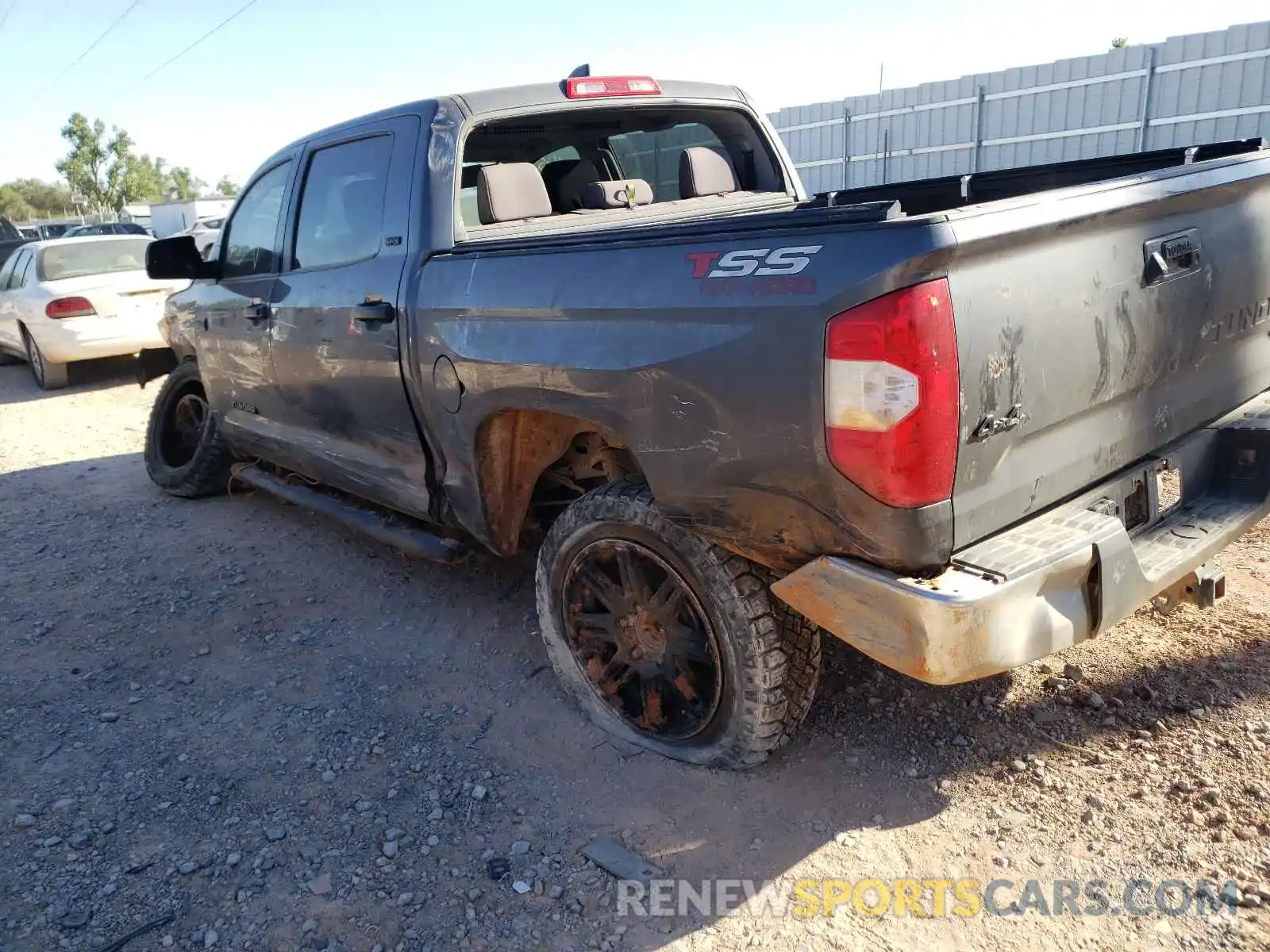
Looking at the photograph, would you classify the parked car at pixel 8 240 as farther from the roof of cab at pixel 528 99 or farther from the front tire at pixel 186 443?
the roof of cab at pixel 528 99

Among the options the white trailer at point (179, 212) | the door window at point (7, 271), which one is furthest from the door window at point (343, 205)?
the white trailer at point (179, 212)

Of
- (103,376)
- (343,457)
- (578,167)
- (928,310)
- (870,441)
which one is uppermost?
(578,167)

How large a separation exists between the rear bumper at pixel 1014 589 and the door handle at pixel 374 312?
1.89m

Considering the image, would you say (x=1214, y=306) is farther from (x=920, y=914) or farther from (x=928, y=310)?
(x=920, y=914)

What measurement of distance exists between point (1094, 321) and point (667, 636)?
1454 mm

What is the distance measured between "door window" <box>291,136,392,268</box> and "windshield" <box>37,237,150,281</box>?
23.4 ft

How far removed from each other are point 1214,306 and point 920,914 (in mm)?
1884

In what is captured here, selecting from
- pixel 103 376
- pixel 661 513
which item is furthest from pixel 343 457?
pixel 103 376

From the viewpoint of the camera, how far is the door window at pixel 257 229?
457 cm

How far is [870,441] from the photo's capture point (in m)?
2.12

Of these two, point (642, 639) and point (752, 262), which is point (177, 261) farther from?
point (752, 262)

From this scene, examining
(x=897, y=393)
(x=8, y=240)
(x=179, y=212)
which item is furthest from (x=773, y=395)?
(x=179, y=212)

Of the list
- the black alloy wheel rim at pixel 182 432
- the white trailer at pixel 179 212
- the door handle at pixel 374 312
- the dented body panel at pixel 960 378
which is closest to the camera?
the dented body panel at pixel 960 378

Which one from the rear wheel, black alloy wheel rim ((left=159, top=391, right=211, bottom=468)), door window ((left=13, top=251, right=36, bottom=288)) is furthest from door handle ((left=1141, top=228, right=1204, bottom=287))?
door window ((left=13, top=251, right=36, bottom=288))
